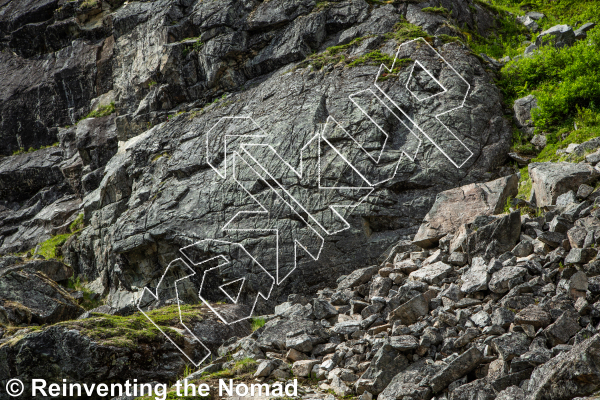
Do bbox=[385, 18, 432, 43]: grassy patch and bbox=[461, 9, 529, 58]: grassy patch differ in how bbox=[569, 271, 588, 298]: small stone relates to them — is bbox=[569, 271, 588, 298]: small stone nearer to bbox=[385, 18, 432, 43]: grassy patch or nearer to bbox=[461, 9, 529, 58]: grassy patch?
bbox=[385, 18, 432, 43]: grassy patch

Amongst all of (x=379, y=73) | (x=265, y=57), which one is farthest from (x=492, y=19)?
(x=265, y=57)

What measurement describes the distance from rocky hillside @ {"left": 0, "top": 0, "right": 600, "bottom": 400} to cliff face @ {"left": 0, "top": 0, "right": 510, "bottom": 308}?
0.07 m

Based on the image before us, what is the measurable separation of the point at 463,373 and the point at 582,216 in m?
3.76

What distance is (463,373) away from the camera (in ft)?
18.9

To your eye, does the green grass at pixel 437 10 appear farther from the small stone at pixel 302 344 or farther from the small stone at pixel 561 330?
the small stone at pixel 561 330

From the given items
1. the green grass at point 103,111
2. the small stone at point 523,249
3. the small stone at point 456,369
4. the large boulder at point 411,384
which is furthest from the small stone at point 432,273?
the green grass at point 103,111

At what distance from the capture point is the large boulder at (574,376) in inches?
177

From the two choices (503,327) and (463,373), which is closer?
(463,373)

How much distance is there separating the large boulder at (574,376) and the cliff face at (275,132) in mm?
6772

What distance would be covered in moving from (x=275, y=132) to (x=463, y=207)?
20.0 feet

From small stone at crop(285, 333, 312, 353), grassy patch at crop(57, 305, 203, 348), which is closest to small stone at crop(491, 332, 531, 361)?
small stone at crop(285, 333, 312, 353)

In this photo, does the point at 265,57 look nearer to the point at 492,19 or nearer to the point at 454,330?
the point at 492,19

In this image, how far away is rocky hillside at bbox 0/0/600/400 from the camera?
6688mm

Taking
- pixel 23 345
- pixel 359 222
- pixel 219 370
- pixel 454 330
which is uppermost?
pixel 23 345
